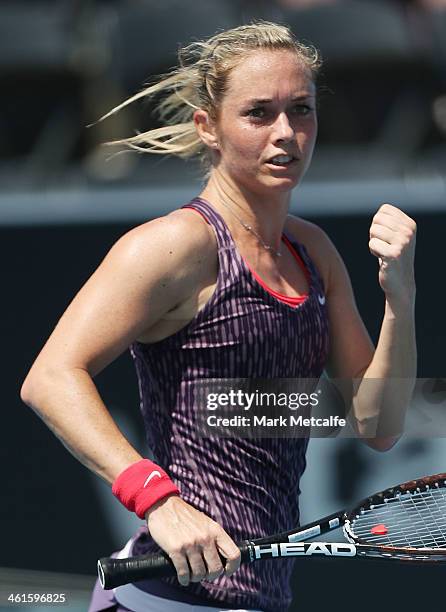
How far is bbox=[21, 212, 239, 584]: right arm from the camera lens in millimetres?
1921

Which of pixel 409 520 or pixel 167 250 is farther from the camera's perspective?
pixel 409 520

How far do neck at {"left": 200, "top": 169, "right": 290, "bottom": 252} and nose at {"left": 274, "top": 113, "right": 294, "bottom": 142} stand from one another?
117mm

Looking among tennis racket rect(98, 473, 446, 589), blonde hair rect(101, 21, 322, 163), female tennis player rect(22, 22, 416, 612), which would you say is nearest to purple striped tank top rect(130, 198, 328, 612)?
female tennis player rect(22, 22, 416, 612)

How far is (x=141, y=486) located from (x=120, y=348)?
262mm

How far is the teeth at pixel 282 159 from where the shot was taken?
7.09 ft

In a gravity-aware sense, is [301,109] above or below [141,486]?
above

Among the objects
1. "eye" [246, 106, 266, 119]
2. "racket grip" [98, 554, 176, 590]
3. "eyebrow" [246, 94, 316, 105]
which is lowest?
"racket grip" [98, 554, 176, 590]

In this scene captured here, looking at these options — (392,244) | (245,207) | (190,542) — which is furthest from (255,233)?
(190,542)

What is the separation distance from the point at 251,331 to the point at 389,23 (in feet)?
10.5

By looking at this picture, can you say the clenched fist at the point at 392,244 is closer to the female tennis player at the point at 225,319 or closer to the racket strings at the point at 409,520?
the female tennis player at the point at 225,319

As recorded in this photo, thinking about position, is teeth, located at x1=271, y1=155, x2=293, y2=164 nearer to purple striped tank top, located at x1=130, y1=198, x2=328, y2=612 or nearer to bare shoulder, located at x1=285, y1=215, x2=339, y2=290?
purple striped tank top, located at x1=130, y1=198, x2=328, y2=612

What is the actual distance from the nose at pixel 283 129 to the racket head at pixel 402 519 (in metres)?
0.72

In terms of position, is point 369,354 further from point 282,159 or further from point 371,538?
point 282,159

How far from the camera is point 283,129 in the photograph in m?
2.15
